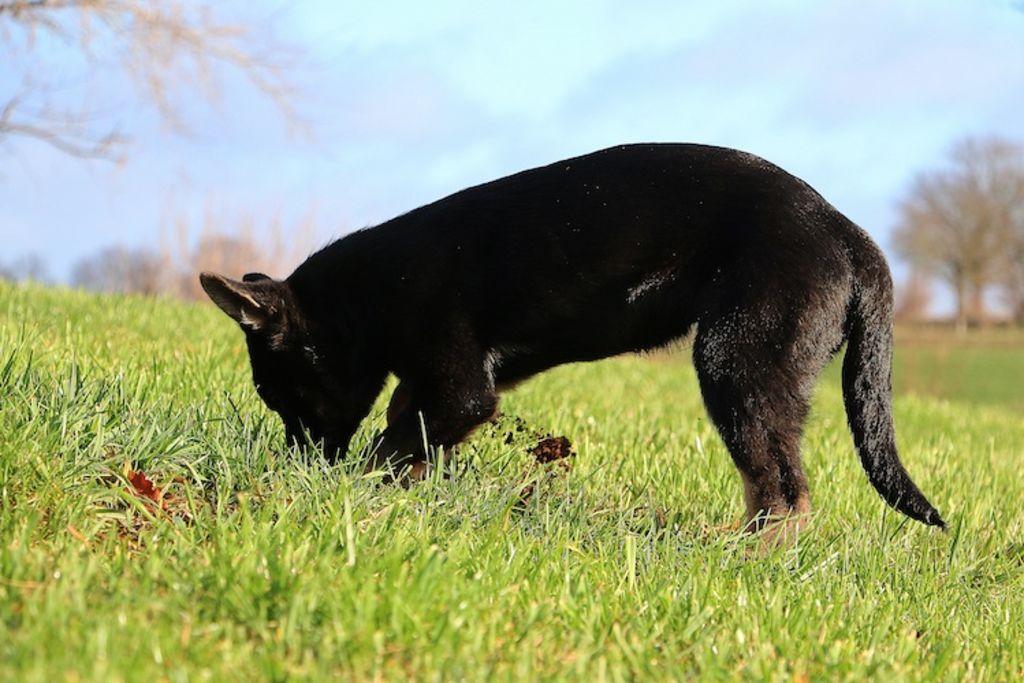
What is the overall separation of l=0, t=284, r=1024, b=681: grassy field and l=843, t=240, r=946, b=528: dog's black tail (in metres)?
0.28

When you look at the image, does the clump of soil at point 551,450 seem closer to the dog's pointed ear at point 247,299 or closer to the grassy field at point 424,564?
the grassy field at point 424,564

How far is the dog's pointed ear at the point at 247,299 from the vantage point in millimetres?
4453

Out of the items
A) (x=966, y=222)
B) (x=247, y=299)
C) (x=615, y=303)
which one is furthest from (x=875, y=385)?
(x=966, y=222)

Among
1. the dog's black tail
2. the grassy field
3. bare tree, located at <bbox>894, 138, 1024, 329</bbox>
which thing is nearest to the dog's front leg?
the grassy field

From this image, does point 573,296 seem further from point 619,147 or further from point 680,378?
point 680,378

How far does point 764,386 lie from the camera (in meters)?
4.43

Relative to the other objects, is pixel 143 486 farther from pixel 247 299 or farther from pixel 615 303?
pixel 615 303

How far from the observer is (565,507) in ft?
15.0

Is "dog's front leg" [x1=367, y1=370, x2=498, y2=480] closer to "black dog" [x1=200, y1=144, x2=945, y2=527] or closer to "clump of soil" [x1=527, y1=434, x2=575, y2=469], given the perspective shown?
"black dog" [x1=200, y1=144, x2=945, y2=527]

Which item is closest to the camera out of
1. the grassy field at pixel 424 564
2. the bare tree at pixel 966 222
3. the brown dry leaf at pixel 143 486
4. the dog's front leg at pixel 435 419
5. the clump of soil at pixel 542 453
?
the grassy field at pixel 424 564

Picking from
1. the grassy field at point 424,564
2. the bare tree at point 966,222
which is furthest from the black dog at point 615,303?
the bare tree at point 966,222

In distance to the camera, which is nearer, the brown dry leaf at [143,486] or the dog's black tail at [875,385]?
the brown dry leaf at [143,486]

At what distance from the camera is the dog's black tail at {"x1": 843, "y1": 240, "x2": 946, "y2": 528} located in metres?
4.66

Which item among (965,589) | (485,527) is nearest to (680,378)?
(965,589)
